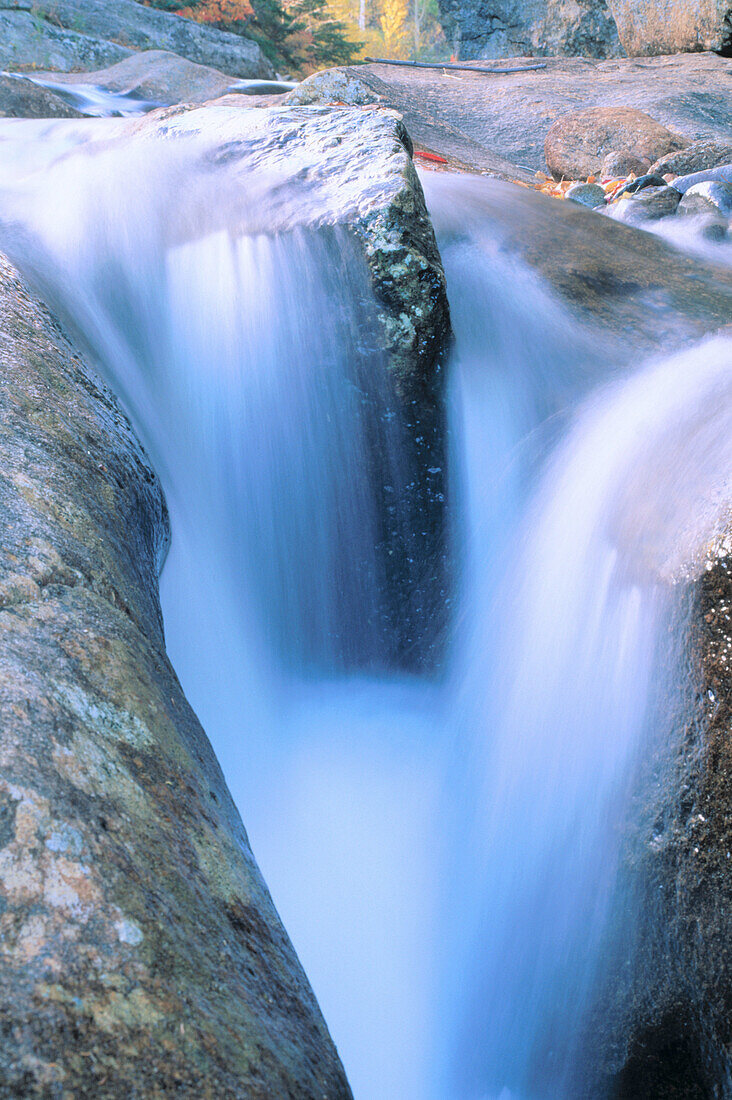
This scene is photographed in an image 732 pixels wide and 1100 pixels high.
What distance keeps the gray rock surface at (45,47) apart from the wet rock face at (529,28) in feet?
28.5

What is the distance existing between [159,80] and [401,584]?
42.3ft

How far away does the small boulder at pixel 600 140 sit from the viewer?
25.1 ft

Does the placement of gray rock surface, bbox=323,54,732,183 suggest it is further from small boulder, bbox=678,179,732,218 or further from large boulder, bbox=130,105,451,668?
large boulder, bbox=130,105,451,668

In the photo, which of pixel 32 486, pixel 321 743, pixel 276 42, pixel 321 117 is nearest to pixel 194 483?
pixel 321 743

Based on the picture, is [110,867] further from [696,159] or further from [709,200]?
[696,159]

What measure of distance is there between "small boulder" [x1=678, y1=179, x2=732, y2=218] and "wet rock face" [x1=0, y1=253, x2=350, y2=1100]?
18.0 feet

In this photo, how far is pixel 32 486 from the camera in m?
1.57

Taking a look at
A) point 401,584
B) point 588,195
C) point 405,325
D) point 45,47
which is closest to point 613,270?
point 405,325

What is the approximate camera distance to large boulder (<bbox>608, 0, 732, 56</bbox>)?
12.0 m

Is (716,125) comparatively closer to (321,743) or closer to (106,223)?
(106,223)

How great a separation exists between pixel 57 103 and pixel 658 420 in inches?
342

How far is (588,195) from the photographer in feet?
21.6

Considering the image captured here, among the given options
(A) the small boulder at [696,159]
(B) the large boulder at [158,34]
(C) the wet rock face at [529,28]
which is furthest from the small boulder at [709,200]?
(B) the large boulder at [158,34]

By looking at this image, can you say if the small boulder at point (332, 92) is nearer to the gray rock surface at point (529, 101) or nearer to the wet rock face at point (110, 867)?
the gray rock surface at point (529, 101)
